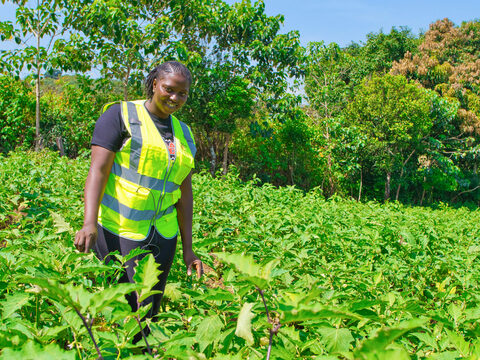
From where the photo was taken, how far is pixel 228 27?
10695 millimetres

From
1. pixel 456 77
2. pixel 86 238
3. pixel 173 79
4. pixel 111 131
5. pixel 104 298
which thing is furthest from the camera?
pixel 456 77

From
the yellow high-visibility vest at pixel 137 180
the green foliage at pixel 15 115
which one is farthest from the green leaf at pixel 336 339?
the green foliage at pixel 15 115

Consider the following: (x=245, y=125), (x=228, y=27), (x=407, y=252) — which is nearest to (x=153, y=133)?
(x=407, y=252)

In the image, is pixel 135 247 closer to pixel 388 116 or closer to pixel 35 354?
pixel 35 354

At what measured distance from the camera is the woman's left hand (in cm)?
193

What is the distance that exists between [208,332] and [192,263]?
85 cm

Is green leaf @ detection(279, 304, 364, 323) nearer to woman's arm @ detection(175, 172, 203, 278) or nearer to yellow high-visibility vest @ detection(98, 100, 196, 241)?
yellow high-visibility vest @ detection(98, 100, 196, 241)

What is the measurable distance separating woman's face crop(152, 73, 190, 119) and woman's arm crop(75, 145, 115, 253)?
1.05 feet

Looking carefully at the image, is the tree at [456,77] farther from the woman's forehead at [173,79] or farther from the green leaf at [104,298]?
the green leaf at [104,298]

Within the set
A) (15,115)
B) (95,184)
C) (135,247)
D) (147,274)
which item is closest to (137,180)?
(95,184)

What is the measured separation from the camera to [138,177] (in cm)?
184

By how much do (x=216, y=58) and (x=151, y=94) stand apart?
932 centimetres

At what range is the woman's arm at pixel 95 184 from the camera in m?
1.74

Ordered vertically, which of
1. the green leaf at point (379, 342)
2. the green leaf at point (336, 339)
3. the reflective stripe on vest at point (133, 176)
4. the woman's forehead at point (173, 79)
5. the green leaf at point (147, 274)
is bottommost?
the green leaf at point (336, 339)
